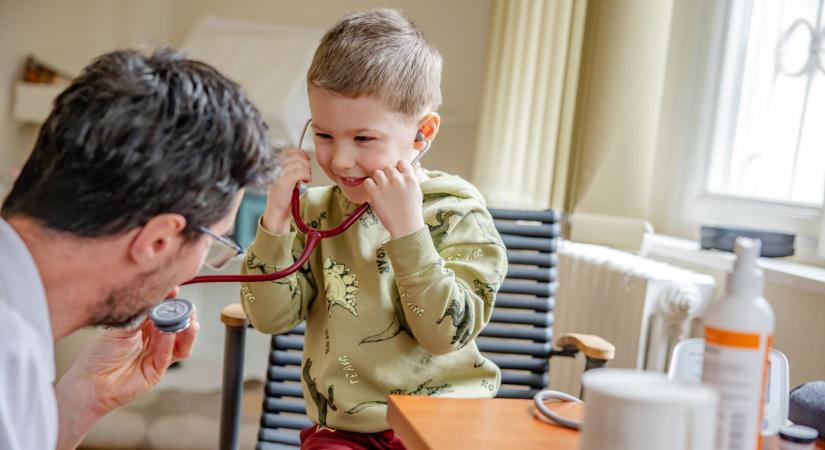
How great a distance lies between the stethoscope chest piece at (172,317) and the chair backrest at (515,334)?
26.9 inches

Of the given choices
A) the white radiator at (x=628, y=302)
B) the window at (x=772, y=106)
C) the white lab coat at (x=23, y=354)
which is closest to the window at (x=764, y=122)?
the window at (x=772, y=106)

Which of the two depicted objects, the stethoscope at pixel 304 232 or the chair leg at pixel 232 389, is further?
the chair leg at pixel 232 389

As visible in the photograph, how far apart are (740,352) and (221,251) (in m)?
0.64

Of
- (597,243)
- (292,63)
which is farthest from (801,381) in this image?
(292,63)

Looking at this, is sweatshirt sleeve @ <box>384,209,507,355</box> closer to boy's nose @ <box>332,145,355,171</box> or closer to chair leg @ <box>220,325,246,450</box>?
boy's nose @ <box>332,145,355,171</box>

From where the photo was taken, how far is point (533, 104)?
2525 millimetres

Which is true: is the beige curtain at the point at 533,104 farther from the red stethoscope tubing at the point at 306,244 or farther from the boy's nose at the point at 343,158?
the boy's nose at the point at 343,158

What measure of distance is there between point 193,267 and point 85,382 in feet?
1.26

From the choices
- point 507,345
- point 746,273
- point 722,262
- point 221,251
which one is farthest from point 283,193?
point 722,262

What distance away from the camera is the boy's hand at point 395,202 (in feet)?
4.58

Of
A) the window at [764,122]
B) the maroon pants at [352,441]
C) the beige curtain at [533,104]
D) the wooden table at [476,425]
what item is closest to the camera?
the wooden table at [476,425]

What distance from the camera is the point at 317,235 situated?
141 centimetres

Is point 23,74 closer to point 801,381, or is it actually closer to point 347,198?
point 347,198

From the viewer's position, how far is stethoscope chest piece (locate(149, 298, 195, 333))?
1250 mm
